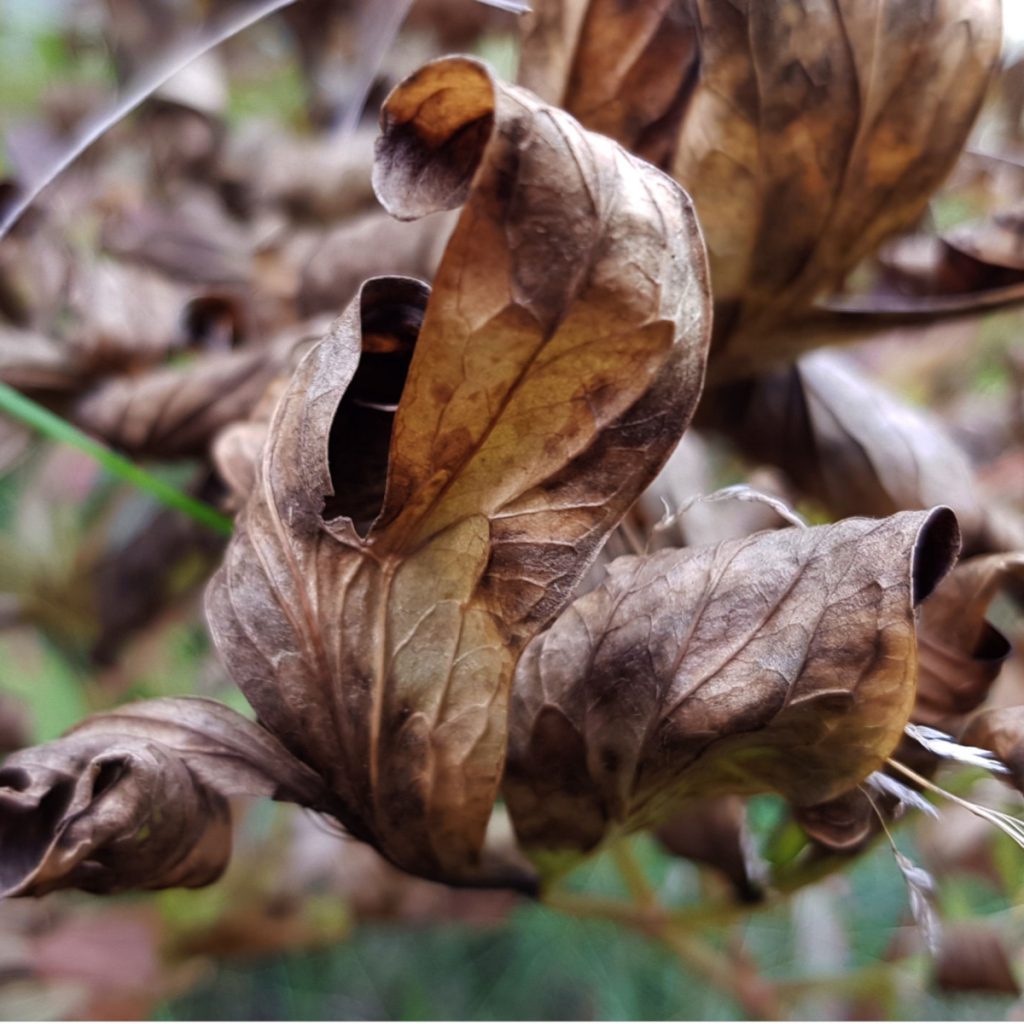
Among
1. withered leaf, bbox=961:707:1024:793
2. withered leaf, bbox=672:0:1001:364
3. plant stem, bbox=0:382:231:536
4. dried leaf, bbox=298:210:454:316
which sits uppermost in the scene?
withered leaf, bbox=672:0:1001:364

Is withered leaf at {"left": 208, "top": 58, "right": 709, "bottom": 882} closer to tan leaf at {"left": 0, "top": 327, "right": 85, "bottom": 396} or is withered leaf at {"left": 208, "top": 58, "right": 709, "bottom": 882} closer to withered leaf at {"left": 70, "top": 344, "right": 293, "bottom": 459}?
withered leaf at {"left": 70, "top": 344, "right": 293, "bottom": 459}

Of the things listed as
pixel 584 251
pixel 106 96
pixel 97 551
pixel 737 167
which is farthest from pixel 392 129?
pixel 106 96

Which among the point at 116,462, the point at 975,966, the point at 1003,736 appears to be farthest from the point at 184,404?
the point at 975,966

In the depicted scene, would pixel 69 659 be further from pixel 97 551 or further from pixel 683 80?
pixel 683 80

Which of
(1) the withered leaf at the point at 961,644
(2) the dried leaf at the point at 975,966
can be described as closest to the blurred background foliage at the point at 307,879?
(2) the dried leaf at the point at 975,966

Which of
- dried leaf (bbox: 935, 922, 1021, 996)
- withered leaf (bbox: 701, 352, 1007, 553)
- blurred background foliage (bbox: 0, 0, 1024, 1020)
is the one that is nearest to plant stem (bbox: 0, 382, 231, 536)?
blurred background foliage (bbox: 0, 0, 1024, 1020)

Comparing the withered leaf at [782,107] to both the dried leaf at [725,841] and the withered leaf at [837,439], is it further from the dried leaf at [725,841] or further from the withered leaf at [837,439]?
the dried leaf at [725,841]
